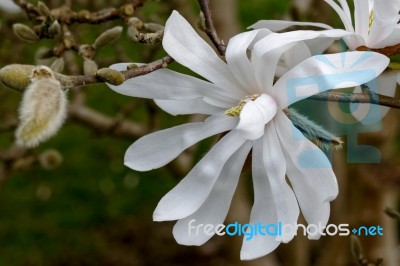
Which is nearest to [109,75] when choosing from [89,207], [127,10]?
[127,10]

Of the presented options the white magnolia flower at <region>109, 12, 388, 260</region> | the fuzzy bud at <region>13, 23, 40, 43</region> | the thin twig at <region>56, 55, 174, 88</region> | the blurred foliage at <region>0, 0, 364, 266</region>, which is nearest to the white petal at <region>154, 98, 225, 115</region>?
the white magnolia flower at <region>109, 12, 388, 260</region>

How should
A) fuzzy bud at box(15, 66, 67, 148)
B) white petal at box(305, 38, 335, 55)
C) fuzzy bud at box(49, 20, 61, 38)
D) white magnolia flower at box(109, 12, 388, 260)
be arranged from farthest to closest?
fuzzy bud at box(49, 20, 61, 38) → white petal at box(305, 38, 335, 55) → white magnolia flower at box(109, 12, 388, 260) → fuzzy bud at box(15, 66, 67, 148)

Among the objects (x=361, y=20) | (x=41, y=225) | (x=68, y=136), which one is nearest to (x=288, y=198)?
(x=361, y=20)

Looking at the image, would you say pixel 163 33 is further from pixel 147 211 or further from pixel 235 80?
pixel 147 211

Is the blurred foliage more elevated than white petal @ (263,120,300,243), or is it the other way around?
white petal @ (263,120,300,243)

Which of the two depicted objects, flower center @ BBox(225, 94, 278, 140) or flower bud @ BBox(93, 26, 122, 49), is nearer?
flower center @ BBox(225, 94, 278, 140)

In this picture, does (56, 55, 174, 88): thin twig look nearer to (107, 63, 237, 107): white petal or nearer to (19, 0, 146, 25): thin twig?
(107, 63, 237, 107): white petal

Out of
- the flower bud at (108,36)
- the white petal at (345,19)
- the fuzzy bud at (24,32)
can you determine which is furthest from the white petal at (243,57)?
the fuzzy bud at (24,32)
